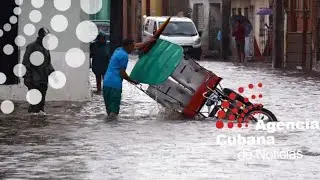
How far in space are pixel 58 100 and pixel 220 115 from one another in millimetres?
5328

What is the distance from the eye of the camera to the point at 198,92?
18672 millimetres

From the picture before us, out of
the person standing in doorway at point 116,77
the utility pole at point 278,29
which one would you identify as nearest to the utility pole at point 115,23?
the person standing in doorway at point 116,77

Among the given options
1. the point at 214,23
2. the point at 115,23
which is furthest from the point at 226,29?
the point at 115,23

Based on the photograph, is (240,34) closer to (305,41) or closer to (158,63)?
(305,41)

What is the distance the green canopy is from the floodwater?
741 millimetres

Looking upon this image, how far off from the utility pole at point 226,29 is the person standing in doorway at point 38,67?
35.2m

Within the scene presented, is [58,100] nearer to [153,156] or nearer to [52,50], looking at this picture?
[52,50]

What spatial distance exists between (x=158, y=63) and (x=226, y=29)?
37508mm

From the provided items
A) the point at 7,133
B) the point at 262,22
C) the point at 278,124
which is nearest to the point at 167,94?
the point at 278,124

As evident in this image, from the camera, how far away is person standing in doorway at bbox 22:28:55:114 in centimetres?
1977

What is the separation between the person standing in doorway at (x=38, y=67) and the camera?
1977cm

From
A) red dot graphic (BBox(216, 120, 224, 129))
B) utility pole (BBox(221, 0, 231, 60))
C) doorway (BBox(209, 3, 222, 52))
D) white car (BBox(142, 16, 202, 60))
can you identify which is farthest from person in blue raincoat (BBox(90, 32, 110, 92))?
doorway (BBox(209, 3, 222, 52))

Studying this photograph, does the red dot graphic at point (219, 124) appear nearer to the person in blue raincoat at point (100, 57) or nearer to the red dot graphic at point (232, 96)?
the red dot graphic at point (232, 96)

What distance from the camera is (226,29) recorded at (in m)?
56.3
